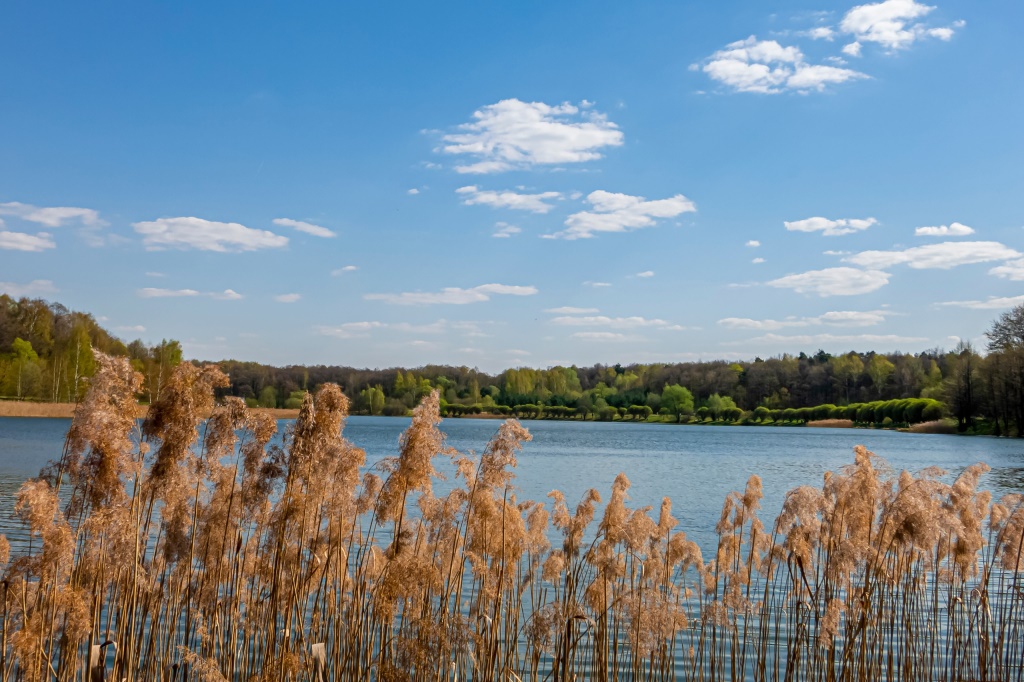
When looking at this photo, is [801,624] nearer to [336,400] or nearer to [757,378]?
[336,400]

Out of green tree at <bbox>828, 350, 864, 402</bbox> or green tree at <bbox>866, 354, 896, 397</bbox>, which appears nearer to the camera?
green tree at <bbox>866, 354, 896, 397</bbox>

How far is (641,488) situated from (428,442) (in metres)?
23.7

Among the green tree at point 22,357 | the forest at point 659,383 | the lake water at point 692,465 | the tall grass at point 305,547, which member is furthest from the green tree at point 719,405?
the tall grass at point 305,547

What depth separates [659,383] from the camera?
458ft

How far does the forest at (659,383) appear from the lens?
6844 centimetres

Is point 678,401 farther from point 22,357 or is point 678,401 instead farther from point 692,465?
point 692,465

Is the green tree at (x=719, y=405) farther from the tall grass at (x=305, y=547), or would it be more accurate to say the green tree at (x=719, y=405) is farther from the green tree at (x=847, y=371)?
the tall grass at (x=305, y=547)

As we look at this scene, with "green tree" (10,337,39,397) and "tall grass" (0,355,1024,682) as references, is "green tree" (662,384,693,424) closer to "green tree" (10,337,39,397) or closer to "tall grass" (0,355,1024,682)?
"green tree" (10,337,39,397)

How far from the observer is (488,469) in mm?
5176

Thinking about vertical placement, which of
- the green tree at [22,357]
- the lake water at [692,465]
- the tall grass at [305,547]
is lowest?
the lake water at [692,465]

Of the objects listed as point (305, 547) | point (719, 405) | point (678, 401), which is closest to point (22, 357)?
point (678, 401)

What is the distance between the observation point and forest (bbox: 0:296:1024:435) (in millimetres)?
68438

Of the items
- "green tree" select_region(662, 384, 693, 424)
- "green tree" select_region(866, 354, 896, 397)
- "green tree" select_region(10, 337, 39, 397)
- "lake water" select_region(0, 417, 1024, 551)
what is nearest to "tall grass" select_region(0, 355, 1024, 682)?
"lake water" select_region(0, 417, 1024, 551)

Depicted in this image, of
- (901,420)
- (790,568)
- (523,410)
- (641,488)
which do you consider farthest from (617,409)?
(790,568)
